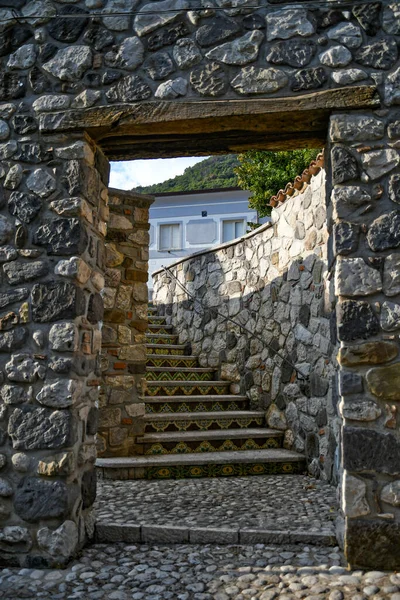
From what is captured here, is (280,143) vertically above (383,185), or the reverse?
(280,143)

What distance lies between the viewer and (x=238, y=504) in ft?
12.1

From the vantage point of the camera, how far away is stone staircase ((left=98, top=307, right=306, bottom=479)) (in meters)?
4.55

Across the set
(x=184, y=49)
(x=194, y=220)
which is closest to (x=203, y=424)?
(x=184, y=49)

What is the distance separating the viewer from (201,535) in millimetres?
3113

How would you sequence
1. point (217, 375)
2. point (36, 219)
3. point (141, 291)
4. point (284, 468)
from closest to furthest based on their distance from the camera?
point (36, 219), point (284, 468), point (141, 291), point (217, 375)

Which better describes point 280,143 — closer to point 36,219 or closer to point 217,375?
point 36,219

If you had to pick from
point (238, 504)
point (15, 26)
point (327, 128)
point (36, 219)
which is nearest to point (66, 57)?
point (15, 26)

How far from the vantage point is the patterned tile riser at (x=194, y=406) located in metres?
5.50

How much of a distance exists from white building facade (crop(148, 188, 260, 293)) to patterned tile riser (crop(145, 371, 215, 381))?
10891 millimetres

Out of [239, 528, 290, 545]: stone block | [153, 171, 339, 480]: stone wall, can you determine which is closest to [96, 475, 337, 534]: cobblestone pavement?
[239, 528, 290, 545]: stone block

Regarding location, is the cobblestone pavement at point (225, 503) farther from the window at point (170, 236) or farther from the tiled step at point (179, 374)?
the window at point (170, 236)

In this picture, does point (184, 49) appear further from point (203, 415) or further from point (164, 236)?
point (164, 236)

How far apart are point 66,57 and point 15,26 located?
14.9 inches

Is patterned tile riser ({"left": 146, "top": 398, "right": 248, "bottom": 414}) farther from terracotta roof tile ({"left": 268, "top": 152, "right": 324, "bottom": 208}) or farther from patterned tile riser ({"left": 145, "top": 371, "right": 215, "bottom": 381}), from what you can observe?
terracotta roof tile ({"left": 268, "top": 152, "right": 324, "bottom": 208})
